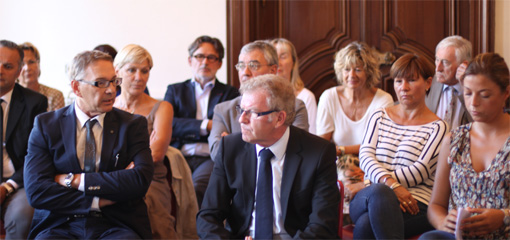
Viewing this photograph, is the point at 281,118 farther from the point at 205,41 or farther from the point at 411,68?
the point at 205,41

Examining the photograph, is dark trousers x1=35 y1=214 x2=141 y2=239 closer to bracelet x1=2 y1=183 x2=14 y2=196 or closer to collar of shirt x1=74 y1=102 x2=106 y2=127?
collar of shirt x1=74 y1=102 x2=106 y2=127

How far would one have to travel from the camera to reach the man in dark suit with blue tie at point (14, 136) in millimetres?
3111

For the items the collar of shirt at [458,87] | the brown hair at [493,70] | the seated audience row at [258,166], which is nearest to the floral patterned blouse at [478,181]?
the seated audience row at [258,166]

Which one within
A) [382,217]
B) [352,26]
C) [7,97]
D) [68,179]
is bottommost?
[382,217]

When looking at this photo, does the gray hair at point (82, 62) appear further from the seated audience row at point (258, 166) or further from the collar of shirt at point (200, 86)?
the collar of shirt at point (200, 86)

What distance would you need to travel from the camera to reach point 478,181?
2480mm

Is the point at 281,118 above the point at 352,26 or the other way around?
the other way around

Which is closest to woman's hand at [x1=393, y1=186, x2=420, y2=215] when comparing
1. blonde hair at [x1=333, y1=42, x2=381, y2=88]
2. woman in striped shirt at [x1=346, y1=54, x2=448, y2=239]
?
woman in striped shirt at [x1=346, y1=54, x2=448, y2=239]

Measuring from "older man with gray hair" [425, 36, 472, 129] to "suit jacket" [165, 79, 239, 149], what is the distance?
4.81 ft

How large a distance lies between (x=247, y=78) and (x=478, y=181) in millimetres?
1717

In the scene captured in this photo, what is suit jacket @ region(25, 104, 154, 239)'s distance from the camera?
266cm

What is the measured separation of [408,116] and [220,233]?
4.69 feet

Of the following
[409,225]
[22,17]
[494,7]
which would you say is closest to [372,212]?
[409,225]

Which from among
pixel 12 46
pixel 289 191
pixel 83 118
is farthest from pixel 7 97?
pixel 289 191
